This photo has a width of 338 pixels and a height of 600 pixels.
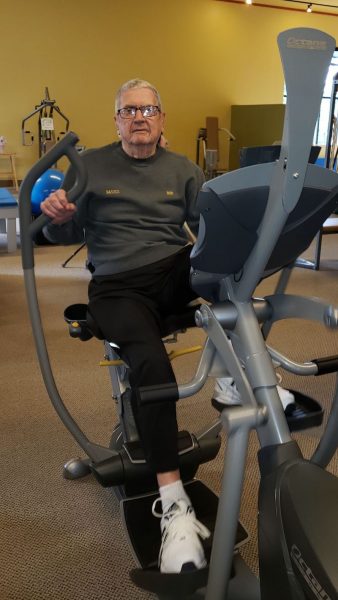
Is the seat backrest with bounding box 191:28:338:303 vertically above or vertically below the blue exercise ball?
above

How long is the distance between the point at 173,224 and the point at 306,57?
98cm

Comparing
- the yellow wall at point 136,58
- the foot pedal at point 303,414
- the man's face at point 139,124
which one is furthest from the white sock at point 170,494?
the yellow wall at point 136,58

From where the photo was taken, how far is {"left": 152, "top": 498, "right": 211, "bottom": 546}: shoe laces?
1309 mm

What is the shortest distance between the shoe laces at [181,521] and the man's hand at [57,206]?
82 cm

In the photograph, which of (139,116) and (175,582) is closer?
(175,582)

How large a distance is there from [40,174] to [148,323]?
1.69 ft

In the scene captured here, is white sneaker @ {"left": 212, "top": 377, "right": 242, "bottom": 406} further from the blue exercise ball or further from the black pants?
the blue exercise ball

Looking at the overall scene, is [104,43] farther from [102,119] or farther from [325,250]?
[325,250]

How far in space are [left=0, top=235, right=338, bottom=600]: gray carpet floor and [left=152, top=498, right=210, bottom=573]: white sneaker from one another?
241mm

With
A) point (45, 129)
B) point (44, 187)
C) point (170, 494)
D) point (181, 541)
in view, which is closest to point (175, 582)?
point (181, 541)

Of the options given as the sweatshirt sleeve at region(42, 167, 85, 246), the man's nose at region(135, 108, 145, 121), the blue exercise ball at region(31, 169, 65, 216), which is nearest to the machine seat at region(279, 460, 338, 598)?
the sweatshirt sleeve at region(42, 167, 85, 246)

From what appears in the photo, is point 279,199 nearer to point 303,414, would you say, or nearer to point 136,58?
point 303,414

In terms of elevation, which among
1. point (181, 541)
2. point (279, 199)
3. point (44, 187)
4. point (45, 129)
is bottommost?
point (181, 541)

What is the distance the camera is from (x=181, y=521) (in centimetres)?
132
